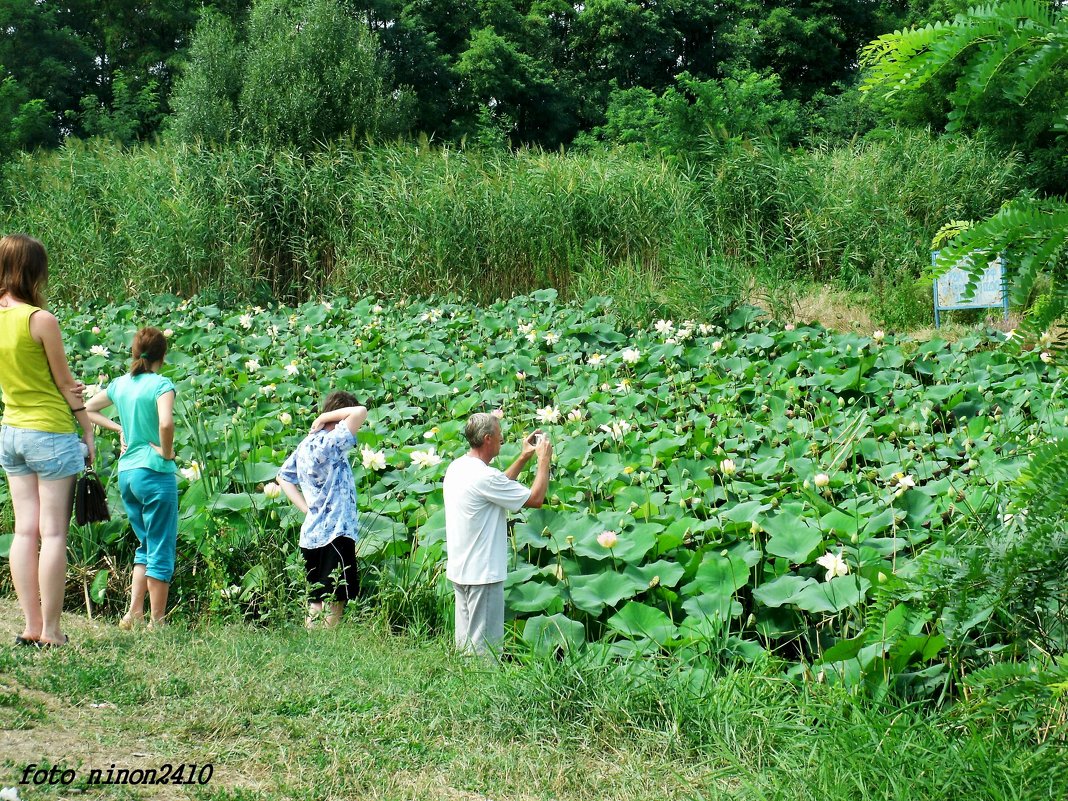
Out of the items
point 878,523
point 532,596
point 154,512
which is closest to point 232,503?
point 154,512

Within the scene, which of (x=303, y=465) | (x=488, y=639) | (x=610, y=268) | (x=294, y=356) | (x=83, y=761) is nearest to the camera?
(x=83, y=761)

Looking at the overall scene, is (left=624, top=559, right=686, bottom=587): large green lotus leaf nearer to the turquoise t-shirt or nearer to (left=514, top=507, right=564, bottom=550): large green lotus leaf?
(left=514, top=507, right=564, bottom=550): large green lotus leaf

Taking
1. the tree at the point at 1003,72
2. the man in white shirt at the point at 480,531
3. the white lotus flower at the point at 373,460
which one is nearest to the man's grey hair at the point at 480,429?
the man in white shirt at the point at 480,531

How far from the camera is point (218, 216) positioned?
11.4 metres

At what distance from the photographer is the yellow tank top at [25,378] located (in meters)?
Answer: 3.80

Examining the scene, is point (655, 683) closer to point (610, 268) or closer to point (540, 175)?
point (610, 268)

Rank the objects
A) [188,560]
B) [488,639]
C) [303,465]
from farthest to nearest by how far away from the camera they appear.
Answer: [188,560], [303,465], [488,639]

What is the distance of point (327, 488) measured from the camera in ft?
14.7


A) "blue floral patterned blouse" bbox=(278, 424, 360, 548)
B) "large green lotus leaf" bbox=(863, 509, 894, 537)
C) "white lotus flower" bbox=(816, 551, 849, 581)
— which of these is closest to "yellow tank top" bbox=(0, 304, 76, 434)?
"blue floral patterned blouse" bbox=(278, 424, 360, 548)

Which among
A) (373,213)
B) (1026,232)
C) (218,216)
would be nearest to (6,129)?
(218,216)

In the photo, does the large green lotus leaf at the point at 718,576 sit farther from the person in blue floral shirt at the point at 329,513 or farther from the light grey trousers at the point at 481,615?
the person in blue floral shirt at the point at 329,513

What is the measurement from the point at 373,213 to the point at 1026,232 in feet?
32.6

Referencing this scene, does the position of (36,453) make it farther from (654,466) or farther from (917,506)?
(917,506)

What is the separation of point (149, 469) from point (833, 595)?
9.41 ft
